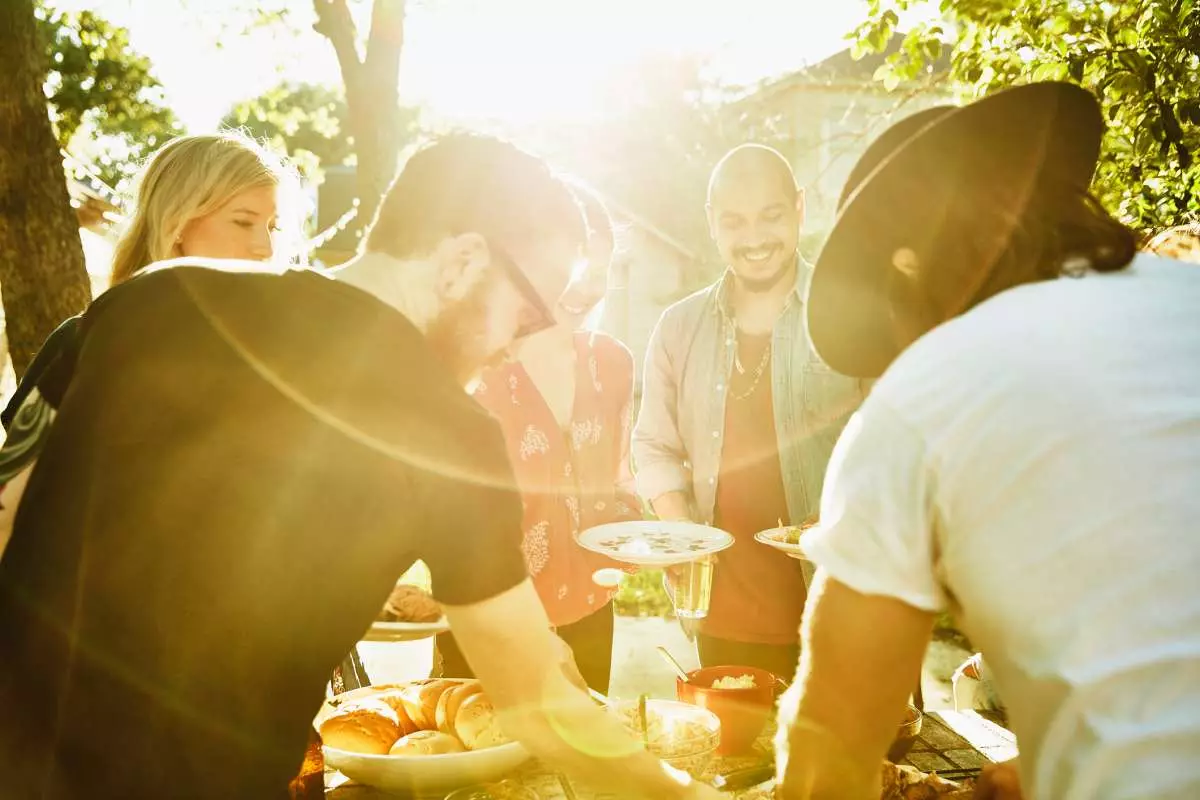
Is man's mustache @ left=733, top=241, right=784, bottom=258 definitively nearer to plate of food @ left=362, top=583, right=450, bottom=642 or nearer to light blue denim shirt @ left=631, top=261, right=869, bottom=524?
light blue denim shirt @ left=631, top=261, right=869, bottom=524

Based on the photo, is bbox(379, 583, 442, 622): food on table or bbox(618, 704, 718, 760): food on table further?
bbox(618, 704, 718, 760): food on table

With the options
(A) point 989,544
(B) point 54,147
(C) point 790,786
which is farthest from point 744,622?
(B) point 54,147

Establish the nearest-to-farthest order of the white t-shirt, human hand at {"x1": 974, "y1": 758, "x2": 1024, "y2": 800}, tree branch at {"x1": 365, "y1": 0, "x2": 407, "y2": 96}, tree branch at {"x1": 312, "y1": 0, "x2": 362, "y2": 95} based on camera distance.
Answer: the white t-shirt < human hand at {"x1": 974, "y1": 758, "x2": 1024, "y2": 800} < tree branch at {"x1": 365, "y1": 0, "x2": 407, "y2": 96} < tree branch at {"x1": 312, "y1": 0, "x2": 362, "y2": 95}

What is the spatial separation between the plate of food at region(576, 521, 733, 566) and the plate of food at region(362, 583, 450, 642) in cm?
95

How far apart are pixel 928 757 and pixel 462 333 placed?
1.62 meters

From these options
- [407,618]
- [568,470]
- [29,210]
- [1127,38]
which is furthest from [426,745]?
[29,210]

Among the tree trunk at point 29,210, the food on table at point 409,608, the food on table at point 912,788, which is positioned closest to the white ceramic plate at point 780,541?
the food on table at point 912,788

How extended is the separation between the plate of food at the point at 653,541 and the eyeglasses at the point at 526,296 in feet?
3.90

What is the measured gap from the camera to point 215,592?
1350 millimetres

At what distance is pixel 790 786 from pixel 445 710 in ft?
3.17

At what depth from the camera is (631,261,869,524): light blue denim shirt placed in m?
3.67

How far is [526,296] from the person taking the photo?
1670 millimetres

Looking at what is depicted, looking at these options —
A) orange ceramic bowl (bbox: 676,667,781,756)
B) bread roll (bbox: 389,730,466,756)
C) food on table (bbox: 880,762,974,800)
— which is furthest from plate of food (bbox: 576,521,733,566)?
food on table (bbox: 880,762,974,800)

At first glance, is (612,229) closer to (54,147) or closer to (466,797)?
(466,797)
